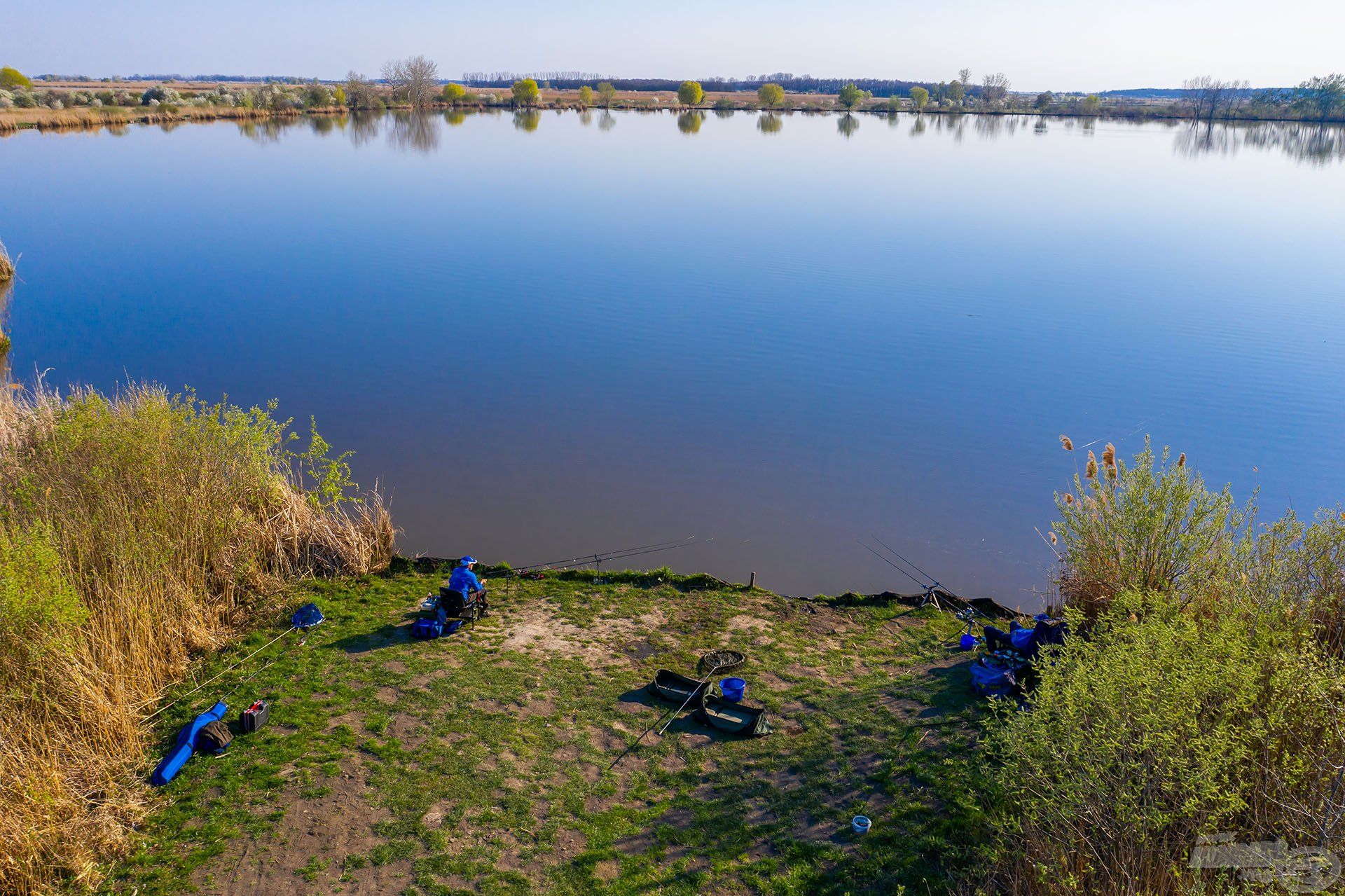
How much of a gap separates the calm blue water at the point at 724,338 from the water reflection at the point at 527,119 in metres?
38.3

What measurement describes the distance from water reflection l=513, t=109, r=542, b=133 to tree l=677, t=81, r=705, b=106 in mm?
24495

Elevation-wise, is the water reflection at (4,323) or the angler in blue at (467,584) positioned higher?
the water reflection at (4,323)

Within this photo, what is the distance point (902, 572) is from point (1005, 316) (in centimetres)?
1516

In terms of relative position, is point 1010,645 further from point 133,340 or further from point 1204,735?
point 133,340

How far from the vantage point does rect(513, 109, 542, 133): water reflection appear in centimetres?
8400

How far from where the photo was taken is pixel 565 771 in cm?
773

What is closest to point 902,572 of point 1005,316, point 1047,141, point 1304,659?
point 1304,659

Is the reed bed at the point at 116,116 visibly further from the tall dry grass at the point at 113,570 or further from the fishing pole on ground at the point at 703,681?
the fishing pole on ground at the point at 703,681

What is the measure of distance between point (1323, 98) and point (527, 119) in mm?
99174

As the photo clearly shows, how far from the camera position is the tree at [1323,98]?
96438mm

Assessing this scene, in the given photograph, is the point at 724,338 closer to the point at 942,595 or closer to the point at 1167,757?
the point at 942,595

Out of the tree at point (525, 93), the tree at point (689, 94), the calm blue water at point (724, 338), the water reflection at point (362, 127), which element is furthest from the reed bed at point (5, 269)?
the tree at point (689, 94)

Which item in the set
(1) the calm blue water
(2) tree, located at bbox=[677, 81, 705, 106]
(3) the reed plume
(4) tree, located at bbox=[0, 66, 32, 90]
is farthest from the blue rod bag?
(2) tree, located at bbox=[677, 81, 705, 106]

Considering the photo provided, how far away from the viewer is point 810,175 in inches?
2037
